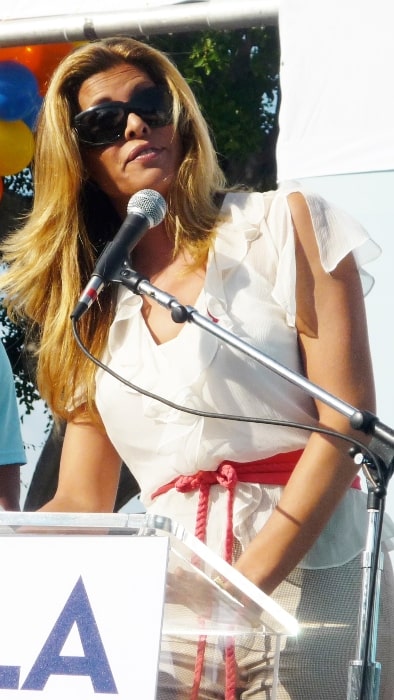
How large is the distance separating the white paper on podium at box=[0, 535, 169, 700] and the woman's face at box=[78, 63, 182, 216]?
124 cm

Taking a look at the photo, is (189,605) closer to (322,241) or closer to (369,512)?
(369,512)

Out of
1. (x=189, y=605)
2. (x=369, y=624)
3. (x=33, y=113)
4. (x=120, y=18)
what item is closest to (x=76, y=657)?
(x=189, y=605)

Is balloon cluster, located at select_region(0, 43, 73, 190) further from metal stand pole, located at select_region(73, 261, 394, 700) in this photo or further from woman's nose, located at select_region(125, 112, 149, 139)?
metal stand pole, located at select_region(73, 261, 394, 700)

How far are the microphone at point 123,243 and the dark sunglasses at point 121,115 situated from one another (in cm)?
45

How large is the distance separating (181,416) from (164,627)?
722mm

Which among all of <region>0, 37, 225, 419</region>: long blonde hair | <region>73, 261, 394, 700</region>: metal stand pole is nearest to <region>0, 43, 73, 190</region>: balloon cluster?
<region>0, 37, 225, 419</region>: long blonde hair

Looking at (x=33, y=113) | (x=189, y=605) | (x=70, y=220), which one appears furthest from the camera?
(x=33, y=113)

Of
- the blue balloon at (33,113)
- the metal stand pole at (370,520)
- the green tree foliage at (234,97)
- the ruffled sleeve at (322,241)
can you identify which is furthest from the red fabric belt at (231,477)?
the green tree foliage at (234,97)

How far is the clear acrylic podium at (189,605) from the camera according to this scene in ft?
4.55

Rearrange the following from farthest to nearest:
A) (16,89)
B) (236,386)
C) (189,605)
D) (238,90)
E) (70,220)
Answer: (238,90), (16,89), (70,220), (236,386), (189,605)

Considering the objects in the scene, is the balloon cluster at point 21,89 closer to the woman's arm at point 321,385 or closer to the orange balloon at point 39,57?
the orange balloon at point 39,57

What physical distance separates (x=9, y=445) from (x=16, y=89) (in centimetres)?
142

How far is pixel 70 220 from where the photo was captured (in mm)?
2592

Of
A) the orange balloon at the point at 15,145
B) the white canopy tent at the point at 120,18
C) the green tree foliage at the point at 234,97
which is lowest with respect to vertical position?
the orange balloon at the point at 15,145
